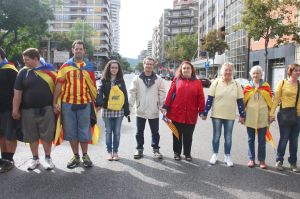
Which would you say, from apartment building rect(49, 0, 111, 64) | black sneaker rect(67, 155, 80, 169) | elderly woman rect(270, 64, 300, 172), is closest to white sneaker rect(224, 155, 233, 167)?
elderly woman rect(270, 64, 300, 172)

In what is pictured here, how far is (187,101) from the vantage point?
6.90 m

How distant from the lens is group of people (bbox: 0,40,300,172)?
609 cm

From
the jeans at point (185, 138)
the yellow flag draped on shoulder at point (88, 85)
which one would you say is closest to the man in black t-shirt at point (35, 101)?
the yellow flag draped on shoulder at point (88, 85)

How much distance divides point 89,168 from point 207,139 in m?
3.87

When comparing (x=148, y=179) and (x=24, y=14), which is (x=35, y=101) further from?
(x=24, y=14)

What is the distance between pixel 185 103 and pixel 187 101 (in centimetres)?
5

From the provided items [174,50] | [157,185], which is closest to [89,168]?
[157,185]

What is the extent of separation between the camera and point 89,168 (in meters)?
6.28

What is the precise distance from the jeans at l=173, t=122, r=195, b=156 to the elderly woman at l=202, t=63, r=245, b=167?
449 millimetres

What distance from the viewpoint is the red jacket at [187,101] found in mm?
6895

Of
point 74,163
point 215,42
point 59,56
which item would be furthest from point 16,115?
point 59,56

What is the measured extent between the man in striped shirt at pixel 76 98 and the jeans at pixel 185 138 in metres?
1.62

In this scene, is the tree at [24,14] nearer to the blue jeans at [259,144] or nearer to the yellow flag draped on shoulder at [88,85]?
the yellow flag draped on shoulder at [88,85]

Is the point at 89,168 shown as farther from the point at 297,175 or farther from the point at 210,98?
the point at 297,175
